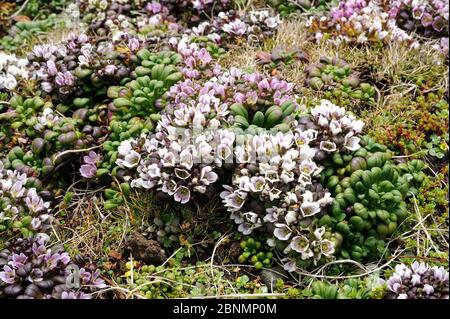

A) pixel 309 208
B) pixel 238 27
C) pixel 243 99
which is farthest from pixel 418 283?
pixel 238 27

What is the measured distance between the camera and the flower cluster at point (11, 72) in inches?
173

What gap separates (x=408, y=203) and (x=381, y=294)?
2.46 feet

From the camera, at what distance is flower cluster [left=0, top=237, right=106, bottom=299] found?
3215 mm

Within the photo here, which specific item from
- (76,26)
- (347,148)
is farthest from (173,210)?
(76,26)

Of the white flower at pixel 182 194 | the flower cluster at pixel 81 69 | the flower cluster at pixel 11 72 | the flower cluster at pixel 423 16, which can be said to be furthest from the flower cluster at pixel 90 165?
the flower cluster at pixel 423 16

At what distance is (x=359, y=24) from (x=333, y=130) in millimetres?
1424

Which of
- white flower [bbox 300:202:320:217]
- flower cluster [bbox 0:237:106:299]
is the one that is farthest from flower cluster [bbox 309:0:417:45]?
flower cluster [bbox 0:237:106:299]

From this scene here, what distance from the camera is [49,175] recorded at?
4.04m

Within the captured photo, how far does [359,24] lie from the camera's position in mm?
4531

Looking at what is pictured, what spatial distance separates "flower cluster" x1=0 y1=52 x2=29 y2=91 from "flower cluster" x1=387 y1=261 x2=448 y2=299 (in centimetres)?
325

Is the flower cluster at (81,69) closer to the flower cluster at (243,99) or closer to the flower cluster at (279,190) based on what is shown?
the flower cluster at (243,99)

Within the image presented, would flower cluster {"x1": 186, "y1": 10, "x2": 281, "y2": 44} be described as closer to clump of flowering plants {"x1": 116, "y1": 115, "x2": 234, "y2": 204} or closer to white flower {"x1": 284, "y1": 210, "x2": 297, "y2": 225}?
clump of flowering plants {"x1": 116, "y1": 115, "x2": 234, "y2": 204}

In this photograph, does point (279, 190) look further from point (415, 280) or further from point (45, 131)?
point (45, 131)

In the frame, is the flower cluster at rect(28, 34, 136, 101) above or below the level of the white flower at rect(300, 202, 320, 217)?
above
